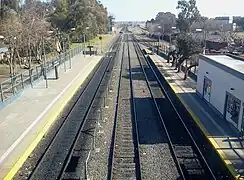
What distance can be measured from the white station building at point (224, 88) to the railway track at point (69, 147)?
273 inches

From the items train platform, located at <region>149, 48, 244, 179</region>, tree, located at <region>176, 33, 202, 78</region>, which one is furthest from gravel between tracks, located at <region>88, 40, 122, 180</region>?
tree, located at <region>176, 33, 202, 78</region>

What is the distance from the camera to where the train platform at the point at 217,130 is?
1195cm

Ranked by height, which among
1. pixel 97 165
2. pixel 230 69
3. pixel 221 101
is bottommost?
pixel 97 165

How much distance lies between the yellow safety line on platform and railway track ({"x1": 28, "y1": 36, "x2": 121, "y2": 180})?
22.4 inches

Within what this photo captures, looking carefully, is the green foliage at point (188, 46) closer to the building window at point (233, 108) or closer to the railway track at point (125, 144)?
the railway track at point (125, 144)

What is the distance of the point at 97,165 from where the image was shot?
11953 millimetres

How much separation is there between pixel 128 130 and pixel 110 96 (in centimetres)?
754

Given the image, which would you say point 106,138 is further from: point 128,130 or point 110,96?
point 110,96

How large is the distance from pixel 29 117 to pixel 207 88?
35.5 ft

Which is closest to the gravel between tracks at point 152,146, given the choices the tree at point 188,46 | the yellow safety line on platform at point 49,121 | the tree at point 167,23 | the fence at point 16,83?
the yellow safety line on platform at point 49,121

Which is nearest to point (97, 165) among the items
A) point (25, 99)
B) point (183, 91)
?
point (25, 99)

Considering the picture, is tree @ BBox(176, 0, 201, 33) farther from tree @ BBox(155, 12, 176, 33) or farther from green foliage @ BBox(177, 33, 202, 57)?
green foliage @ BBox(177, 33, 202, 57)

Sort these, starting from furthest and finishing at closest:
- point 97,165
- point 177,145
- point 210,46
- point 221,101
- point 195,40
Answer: point 210,46 → point 195,40 → point 221,101 → point 177,145 → point 97,165

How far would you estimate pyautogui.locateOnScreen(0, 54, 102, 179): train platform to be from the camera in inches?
488
